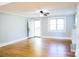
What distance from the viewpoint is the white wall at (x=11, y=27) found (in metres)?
7.19

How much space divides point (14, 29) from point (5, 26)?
1129mm

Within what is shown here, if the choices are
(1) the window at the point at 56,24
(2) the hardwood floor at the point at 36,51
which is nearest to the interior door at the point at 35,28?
(1) the window at the point at 56,24

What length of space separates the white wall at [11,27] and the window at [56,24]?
2.62 metres

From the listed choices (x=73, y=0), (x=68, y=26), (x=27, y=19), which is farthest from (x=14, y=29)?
(x=73, y=0)

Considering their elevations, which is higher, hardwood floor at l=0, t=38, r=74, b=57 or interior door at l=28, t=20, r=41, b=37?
interior door at l=28, t=20, r=41, b=37

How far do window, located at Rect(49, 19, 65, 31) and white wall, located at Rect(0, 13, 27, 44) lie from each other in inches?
103

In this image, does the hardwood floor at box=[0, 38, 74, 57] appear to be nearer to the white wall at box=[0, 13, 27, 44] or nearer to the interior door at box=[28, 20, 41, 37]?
the white wall at box=[0, 13, 27, 44]

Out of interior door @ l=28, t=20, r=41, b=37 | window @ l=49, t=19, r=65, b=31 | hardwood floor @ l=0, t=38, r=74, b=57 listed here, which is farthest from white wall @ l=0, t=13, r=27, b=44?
window @ l=49, t=19, r=65, b=31

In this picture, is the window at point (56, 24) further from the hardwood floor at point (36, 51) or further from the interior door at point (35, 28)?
the hardwood floor at point (36, 51)

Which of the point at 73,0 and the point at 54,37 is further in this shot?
the point at 54,37

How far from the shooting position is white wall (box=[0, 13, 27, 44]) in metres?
7.19

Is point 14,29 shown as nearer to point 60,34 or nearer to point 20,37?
point 20,37

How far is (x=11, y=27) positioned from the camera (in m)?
8.11

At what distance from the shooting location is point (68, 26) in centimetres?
1054
